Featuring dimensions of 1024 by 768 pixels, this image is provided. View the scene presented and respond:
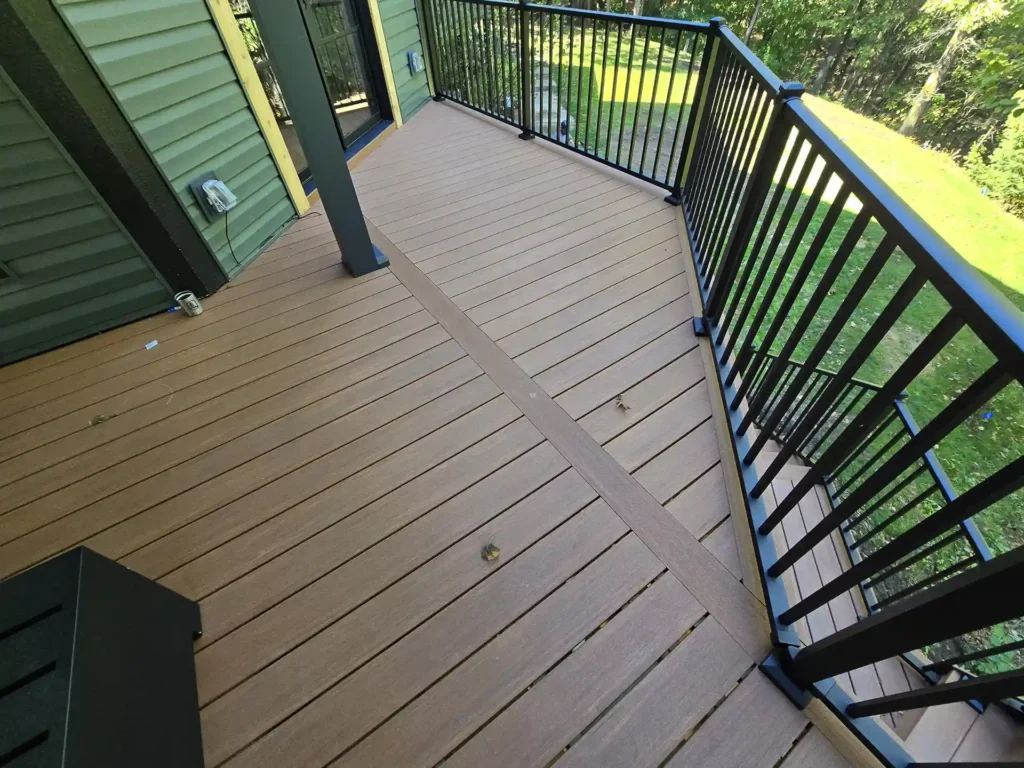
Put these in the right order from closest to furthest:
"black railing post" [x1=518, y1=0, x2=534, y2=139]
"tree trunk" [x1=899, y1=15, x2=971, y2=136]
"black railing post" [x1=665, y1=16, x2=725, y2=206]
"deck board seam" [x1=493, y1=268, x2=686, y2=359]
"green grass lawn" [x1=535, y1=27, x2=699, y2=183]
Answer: "deck board seam" [x1=493, y1=268, x2=686, y2=359] < "black railing post" [x1=665, y1=16, x2=725, y2=206] < "green grass lawn" [x1=535, y1=27, x2=699, y2=183] < "black railing post" [x1=518, y1=0, x2=534, y2=139] < "tree trunk" [x1=899, y1=15, x2=971, y2=136]

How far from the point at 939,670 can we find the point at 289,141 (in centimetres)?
496

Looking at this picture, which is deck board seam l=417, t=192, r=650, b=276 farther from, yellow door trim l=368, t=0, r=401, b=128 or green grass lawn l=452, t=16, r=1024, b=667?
yellow door trim l=368, t=0, r=401, b=128

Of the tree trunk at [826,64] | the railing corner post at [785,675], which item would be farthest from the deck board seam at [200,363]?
the tree trunk at [826,64]

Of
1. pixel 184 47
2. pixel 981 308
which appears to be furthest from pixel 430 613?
pixel 184 47

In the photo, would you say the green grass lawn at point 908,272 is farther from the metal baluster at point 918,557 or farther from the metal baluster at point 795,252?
the metal baluster at point 918,557

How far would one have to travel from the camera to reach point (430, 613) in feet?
4.28

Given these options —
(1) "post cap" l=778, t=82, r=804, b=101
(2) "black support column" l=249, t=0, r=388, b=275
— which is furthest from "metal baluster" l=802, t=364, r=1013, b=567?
(2) "black support column" l=249, t=0, r=388, b=275

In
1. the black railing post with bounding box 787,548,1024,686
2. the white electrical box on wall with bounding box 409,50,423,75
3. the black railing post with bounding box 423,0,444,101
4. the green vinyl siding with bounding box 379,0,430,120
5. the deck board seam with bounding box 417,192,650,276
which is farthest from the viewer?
the white electrical box on wall with bounding box 409,50,423,75

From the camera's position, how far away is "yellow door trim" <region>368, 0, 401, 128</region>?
3.64 m

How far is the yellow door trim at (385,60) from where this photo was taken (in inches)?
143

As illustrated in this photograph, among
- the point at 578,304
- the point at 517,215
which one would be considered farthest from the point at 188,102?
the point at 578,304

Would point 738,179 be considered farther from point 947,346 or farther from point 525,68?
point 947,346

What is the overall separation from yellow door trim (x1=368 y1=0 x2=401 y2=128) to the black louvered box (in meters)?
4.21

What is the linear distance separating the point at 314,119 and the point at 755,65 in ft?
5.79
